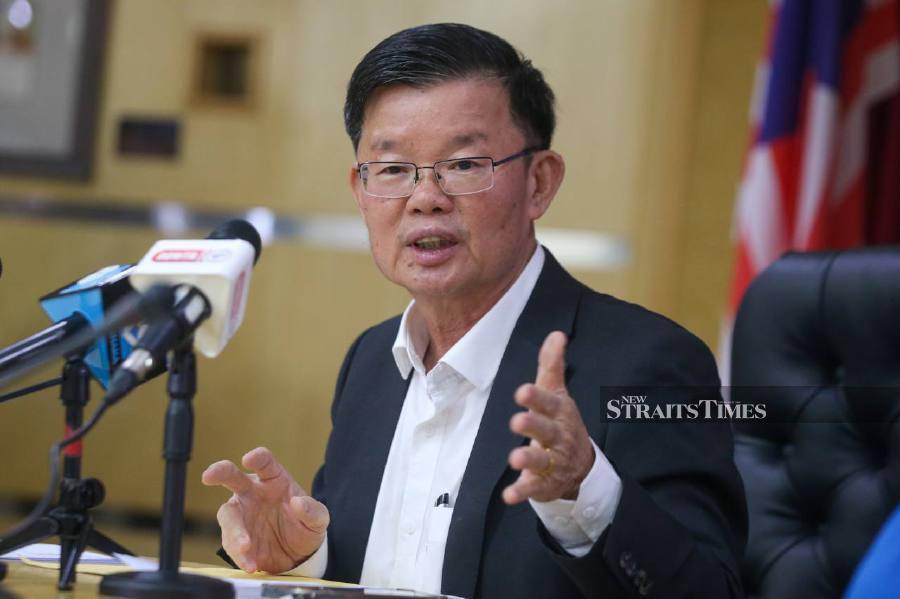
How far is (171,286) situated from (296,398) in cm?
294

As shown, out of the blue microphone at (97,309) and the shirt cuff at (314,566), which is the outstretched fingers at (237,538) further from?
the blue microphone at (97,309)

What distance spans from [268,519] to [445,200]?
1.91 ft

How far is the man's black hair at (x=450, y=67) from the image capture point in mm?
1959

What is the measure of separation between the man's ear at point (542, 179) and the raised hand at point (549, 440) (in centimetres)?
69

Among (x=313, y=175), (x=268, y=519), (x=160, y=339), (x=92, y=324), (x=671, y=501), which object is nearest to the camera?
(x=160, y=339)

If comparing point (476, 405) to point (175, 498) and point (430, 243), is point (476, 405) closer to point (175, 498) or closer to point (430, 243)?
point (430, 243)

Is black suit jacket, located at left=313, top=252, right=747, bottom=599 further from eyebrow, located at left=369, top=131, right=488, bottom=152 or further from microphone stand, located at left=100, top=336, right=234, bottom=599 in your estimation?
microphone stand, located at left=100, top=336, right=234, bottom=599

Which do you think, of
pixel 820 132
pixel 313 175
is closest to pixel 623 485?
pixel 820 132

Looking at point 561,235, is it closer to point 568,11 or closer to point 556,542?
point 568,11

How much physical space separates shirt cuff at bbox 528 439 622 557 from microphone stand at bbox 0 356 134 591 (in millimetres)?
538

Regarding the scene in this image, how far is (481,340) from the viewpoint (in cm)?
194

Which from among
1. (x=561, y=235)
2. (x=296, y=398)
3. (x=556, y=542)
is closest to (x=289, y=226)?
(x=296, y=398)

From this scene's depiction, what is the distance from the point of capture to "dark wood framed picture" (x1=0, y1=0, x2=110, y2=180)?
4273 millimetres

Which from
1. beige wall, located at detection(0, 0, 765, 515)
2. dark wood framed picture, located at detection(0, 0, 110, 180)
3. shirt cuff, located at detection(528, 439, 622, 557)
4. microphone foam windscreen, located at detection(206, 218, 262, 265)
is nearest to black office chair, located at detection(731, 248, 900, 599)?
shirt cuff, located at detection(528, 439, 622, 557)
